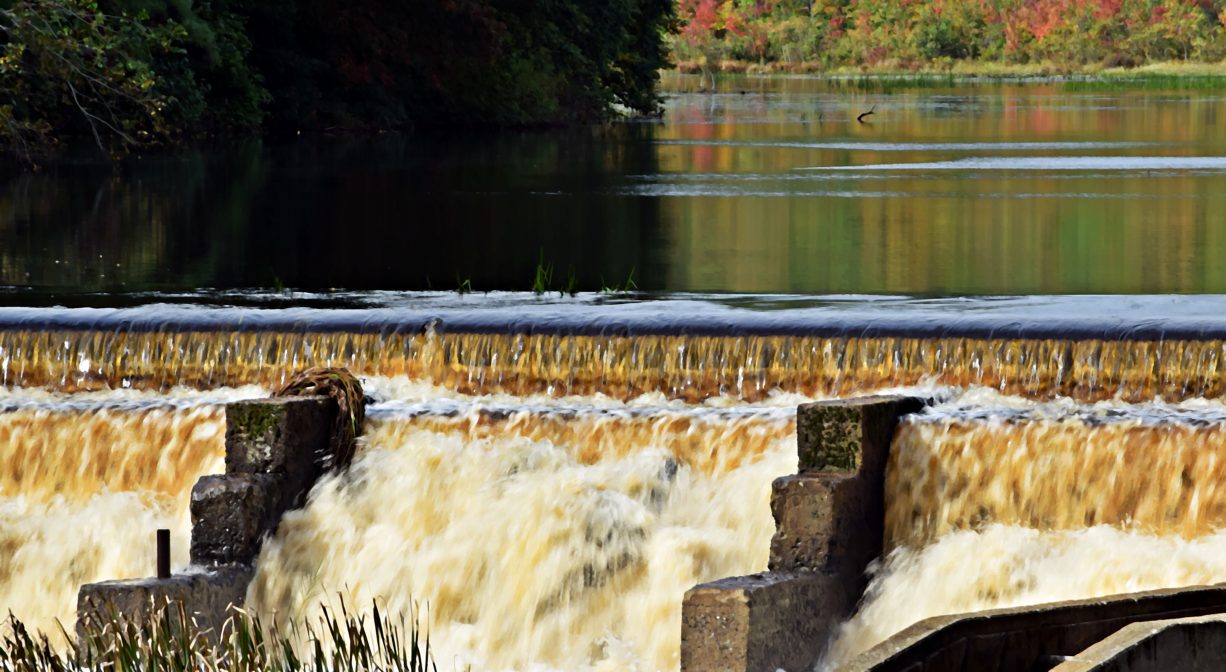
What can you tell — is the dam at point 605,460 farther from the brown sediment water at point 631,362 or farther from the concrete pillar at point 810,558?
the concrete pillar at point 810,558

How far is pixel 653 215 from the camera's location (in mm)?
28500

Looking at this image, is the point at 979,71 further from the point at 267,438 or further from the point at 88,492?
the point at 267,438

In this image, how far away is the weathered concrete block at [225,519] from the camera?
1172 centimetres

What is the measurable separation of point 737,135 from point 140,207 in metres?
23.2

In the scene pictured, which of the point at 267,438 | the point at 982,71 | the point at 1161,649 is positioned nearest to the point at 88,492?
the point at 267,438

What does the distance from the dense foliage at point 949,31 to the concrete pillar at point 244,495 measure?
118975mm

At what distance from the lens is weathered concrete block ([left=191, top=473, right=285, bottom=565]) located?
38.4 feet

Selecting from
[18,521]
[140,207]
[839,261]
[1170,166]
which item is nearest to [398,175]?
[140,207]

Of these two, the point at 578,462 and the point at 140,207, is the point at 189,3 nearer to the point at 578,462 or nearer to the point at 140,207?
the point at 140,207

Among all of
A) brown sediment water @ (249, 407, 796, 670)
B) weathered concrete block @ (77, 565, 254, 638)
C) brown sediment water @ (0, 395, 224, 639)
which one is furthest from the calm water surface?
weathered concrete block @ (77, 565, 254, 638)

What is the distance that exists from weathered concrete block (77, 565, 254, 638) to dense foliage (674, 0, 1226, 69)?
120 metres

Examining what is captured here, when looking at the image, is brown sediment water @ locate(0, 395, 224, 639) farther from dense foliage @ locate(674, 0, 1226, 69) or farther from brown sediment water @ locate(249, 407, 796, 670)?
dense foliage @ locate(674, 0, 1226, 69)

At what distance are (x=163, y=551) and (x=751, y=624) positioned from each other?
2.66 meters

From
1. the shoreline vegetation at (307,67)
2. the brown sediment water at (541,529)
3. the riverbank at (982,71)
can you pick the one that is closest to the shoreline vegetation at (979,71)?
the riverbank at (982,71)
